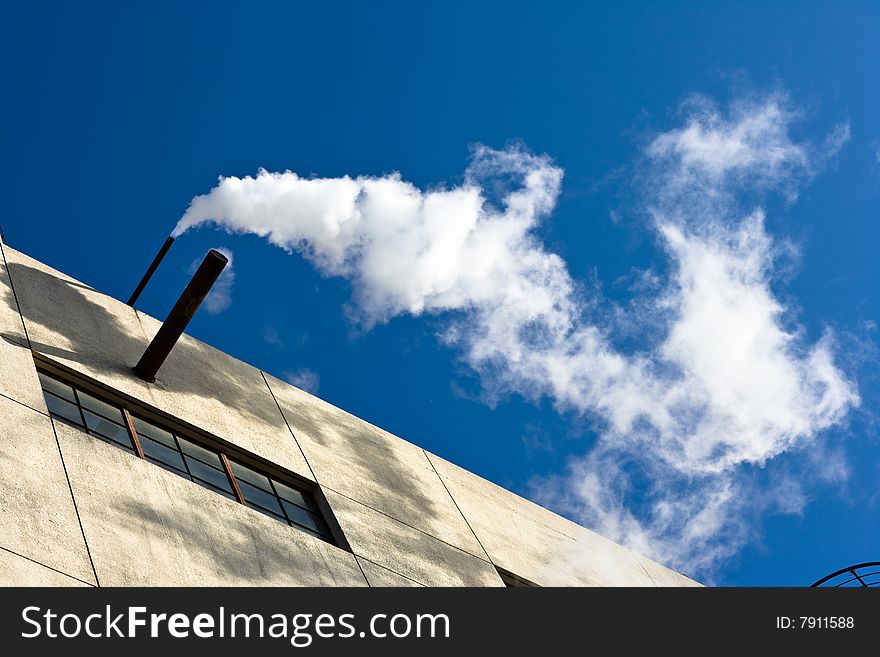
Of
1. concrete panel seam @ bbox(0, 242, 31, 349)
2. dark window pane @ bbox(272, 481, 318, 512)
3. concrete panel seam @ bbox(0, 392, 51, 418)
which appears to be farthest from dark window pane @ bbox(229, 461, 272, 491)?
concrete panel seam @ bbox(0, 242, 31, 349)

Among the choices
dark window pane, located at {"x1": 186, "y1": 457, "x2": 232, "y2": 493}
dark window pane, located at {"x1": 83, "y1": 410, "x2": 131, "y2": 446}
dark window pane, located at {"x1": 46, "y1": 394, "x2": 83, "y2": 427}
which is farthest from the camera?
dark window pane, located at {"x1": 186, "y1": 457, "x2": 232, "y2": 493}

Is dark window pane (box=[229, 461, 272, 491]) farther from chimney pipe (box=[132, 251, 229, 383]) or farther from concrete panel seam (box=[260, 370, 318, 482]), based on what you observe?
chimney pipe (box=[132, 251, 229, 383])

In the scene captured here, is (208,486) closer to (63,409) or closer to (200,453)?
(200,453)

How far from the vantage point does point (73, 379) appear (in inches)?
409

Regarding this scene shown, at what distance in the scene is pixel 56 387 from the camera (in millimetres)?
10086

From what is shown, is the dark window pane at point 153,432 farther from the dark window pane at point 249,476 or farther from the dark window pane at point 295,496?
the dark window pane at point 295,496

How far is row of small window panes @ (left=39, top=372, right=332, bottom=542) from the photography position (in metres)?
9.83

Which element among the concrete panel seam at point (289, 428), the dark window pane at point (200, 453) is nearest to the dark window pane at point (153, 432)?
the dark window pane at point (200, 453)

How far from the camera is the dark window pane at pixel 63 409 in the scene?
31.5ft

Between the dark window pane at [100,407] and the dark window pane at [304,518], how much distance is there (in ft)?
6.44

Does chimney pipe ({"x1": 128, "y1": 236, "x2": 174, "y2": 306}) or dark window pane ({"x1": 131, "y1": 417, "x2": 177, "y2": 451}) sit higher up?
chimney pipe ({"x1": 128, "y1": 236, "x2": 174, "y2": 306})

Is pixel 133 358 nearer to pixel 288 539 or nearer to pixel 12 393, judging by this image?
pixel 12 393
